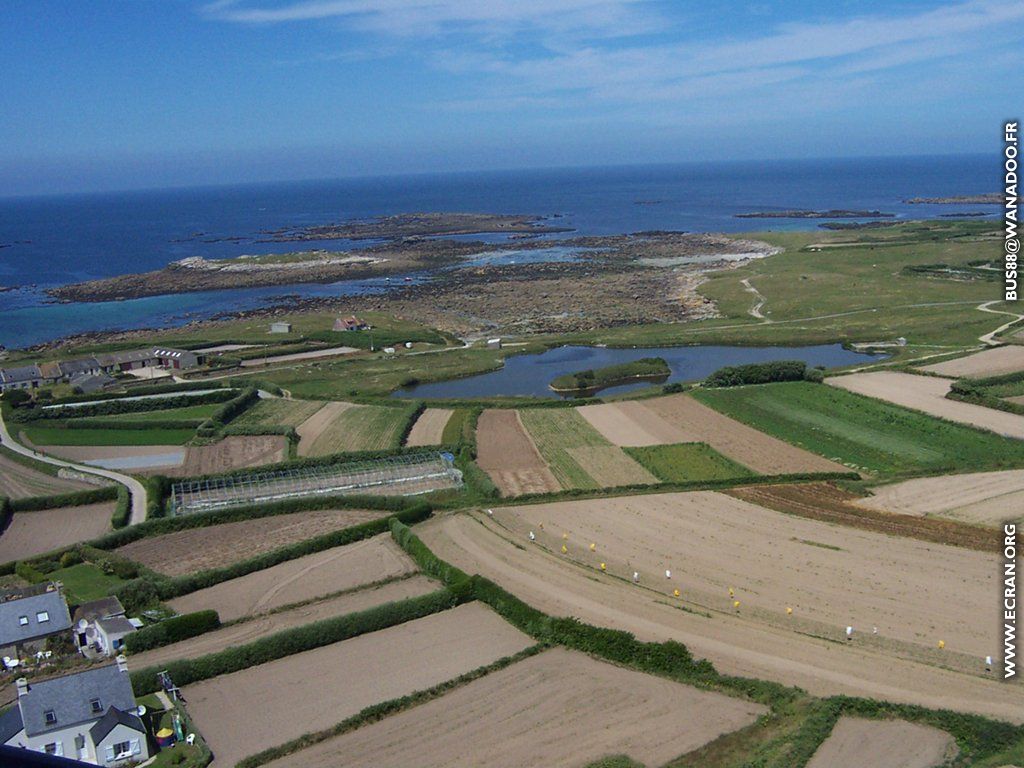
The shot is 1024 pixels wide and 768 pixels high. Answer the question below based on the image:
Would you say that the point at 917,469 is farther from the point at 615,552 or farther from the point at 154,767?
the point at 154,767

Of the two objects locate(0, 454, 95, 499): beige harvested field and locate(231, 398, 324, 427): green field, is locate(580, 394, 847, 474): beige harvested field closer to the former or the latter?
locate(231, 398, 324, 427): green field

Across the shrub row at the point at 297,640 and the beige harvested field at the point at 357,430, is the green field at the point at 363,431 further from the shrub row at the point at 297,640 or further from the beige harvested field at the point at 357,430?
the shrub row at the point at 297,640

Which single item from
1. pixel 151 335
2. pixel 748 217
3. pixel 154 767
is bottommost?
pixel 154 767

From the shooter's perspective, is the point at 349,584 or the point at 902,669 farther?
the point at 349,584

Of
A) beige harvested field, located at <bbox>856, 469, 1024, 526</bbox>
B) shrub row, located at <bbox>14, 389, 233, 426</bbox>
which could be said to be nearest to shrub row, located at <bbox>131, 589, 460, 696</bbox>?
beige harvested field, located at <bbox>856, 469, 1024, 526</bbox>

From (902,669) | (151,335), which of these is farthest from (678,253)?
(902,669)

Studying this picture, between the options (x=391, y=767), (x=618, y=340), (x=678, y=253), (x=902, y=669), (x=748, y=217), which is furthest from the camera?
(x=748, y=217)

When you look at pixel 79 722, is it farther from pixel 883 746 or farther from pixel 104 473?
pixel 104 473
